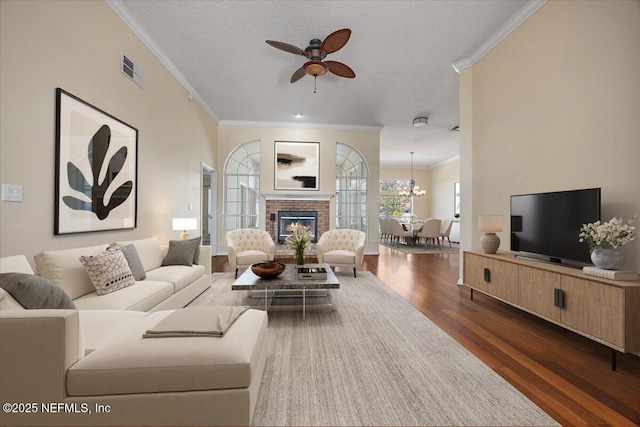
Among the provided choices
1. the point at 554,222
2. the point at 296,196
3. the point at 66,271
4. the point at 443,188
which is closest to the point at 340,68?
the point at 554,222

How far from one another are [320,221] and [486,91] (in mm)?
4668

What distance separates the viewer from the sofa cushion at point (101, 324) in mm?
1479

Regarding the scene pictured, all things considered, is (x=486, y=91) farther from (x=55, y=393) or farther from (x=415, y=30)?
(x=55, y=393)

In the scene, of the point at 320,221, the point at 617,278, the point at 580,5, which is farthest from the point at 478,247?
the point at 320,221

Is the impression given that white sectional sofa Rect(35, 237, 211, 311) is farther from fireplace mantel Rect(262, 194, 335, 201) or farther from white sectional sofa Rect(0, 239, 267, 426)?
fireplace mantel Rect(262, 194, 335, 201)

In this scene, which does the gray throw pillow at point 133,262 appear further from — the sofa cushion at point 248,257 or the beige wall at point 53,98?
the sofa cushion at point 248,257

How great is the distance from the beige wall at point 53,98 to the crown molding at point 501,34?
4319 mm

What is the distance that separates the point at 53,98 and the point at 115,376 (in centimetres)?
234

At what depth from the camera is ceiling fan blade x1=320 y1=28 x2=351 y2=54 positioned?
9.52ft

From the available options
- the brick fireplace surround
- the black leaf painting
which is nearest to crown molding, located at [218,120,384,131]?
the brick fireplace surround

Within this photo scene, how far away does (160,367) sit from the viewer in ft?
4.18

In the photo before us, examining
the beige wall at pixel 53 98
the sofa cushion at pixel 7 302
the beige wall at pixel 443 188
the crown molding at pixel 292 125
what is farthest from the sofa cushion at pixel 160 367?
the beige wall at pixel 443 188

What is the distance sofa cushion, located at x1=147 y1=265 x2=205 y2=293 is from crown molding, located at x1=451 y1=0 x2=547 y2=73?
458 centimetres

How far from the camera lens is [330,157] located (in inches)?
282
